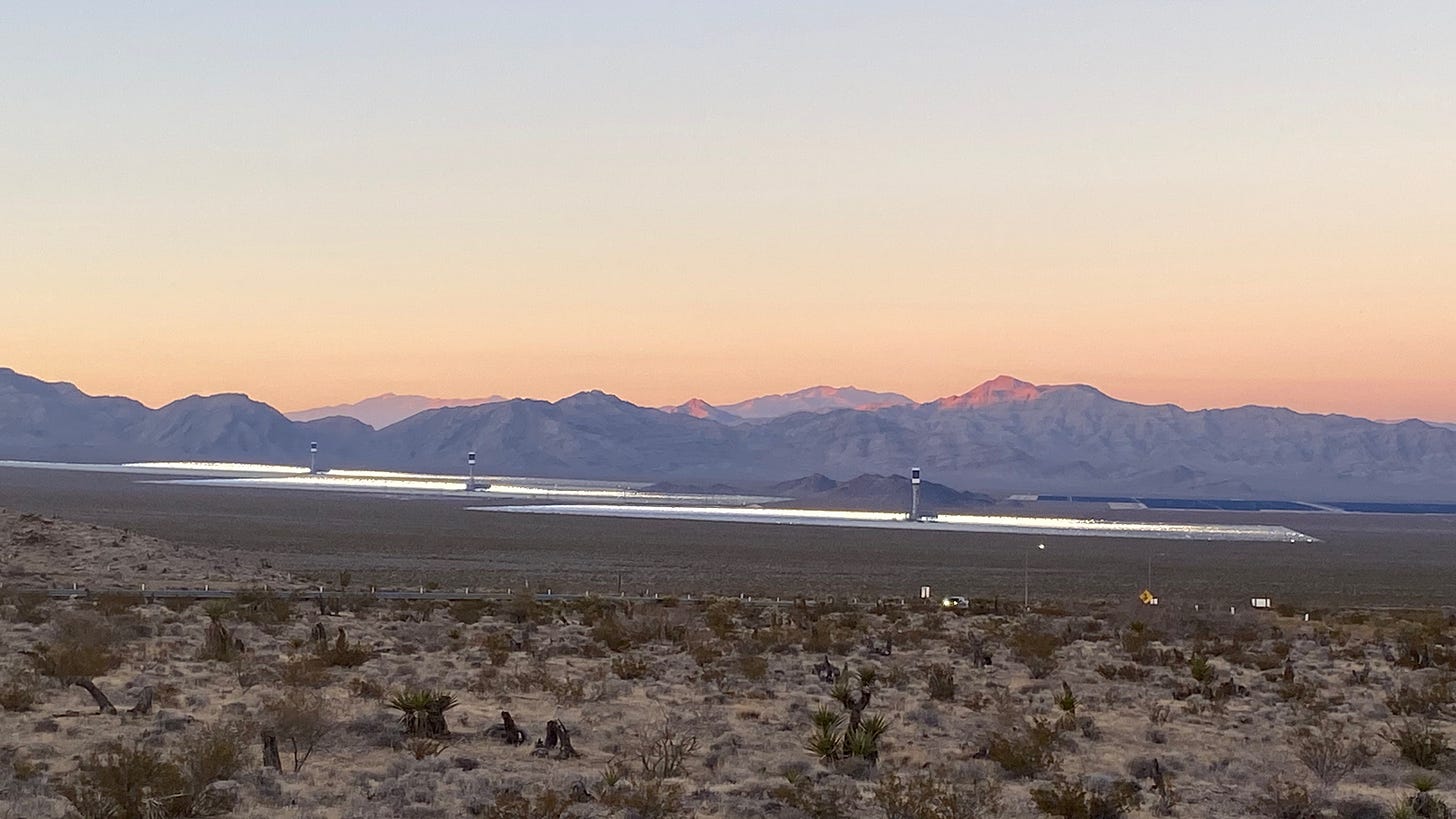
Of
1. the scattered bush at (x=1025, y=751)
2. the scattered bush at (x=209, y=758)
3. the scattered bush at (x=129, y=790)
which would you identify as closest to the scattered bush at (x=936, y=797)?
the scattered bush at (x=1025, y=751)

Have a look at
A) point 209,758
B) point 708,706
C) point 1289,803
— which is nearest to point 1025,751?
point 1289,803

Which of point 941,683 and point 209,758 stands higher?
point 209,758

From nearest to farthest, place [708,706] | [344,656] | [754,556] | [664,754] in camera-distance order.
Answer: [664,754]
[708,706]
[344,656]
[754,556]

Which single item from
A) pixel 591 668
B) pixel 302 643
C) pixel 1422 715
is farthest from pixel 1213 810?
pixel 302 643

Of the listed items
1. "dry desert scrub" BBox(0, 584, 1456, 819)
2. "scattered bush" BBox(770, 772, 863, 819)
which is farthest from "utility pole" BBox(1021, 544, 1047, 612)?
"scattered bush" BBox(770, 772, 863, 819)

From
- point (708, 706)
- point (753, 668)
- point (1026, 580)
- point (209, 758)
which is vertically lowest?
point (1026, 580)

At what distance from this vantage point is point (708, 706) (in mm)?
24656

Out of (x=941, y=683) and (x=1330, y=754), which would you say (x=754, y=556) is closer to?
(x=941, y=683)

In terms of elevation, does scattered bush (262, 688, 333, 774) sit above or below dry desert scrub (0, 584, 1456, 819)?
above

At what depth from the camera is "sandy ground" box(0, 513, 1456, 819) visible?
17.5 m

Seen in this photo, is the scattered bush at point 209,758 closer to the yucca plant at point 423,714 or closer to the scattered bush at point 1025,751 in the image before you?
the yucca plant at point 423,714

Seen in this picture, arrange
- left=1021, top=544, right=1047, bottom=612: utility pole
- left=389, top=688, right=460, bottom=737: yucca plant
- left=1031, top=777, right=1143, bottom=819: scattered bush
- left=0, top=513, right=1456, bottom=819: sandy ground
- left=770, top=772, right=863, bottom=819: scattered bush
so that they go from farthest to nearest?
left=1021, top=544, right=1047, bottom=612: utility pole → left=389, top=688, right=460, bottom=737: yucca plant → left=0, top=513, right=1456, bottom=819: sandy ground → left=1031, top=777, right=1143, bottom=819: scattered bush → left=770, top=772, right=863, bottom=819: scattered bush

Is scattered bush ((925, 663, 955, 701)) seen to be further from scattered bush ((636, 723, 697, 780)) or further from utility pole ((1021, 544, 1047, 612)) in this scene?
utility pole ((1021, 544, 1047, 612))

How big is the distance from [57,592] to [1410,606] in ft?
179
